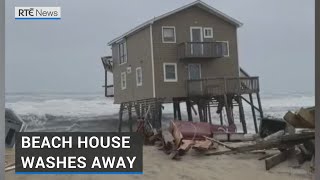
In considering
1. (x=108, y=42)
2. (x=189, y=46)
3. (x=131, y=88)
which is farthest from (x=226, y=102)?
(x=108, y=42)

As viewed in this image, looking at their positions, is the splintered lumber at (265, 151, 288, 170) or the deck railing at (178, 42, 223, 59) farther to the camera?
the splintered lumber at (265, 151, 288, 170)

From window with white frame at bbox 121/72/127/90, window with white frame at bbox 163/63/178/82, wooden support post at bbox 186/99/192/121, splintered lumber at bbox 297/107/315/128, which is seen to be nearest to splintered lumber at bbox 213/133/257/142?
wooden support post at bbox 186/99/192/121

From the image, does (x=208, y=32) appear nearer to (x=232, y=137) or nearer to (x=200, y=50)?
(x=200, y=50)

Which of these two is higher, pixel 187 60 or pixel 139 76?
pixel 187 60

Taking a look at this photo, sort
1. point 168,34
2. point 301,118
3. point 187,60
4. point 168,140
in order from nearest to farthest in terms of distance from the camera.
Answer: point 301,118, point 187,60, point 168,34, point 168,140

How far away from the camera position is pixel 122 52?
10.9 ft

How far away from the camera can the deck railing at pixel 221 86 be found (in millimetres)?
3256

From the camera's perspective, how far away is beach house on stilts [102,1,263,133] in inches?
128

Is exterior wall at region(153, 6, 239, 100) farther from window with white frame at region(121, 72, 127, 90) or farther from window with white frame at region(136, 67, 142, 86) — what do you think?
window with white frame at region(121, 72, 127, 90)

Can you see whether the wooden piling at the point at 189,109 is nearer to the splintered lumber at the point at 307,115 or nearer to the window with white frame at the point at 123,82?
the window with white frame at the point at 123,82

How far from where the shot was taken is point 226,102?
3557 mm

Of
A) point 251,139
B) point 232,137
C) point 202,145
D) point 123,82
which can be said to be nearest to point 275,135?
point 251,139

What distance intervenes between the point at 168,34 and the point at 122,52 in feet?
1.25

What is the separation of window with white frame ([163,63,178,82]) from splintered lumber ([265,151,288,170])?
4.47 ft
